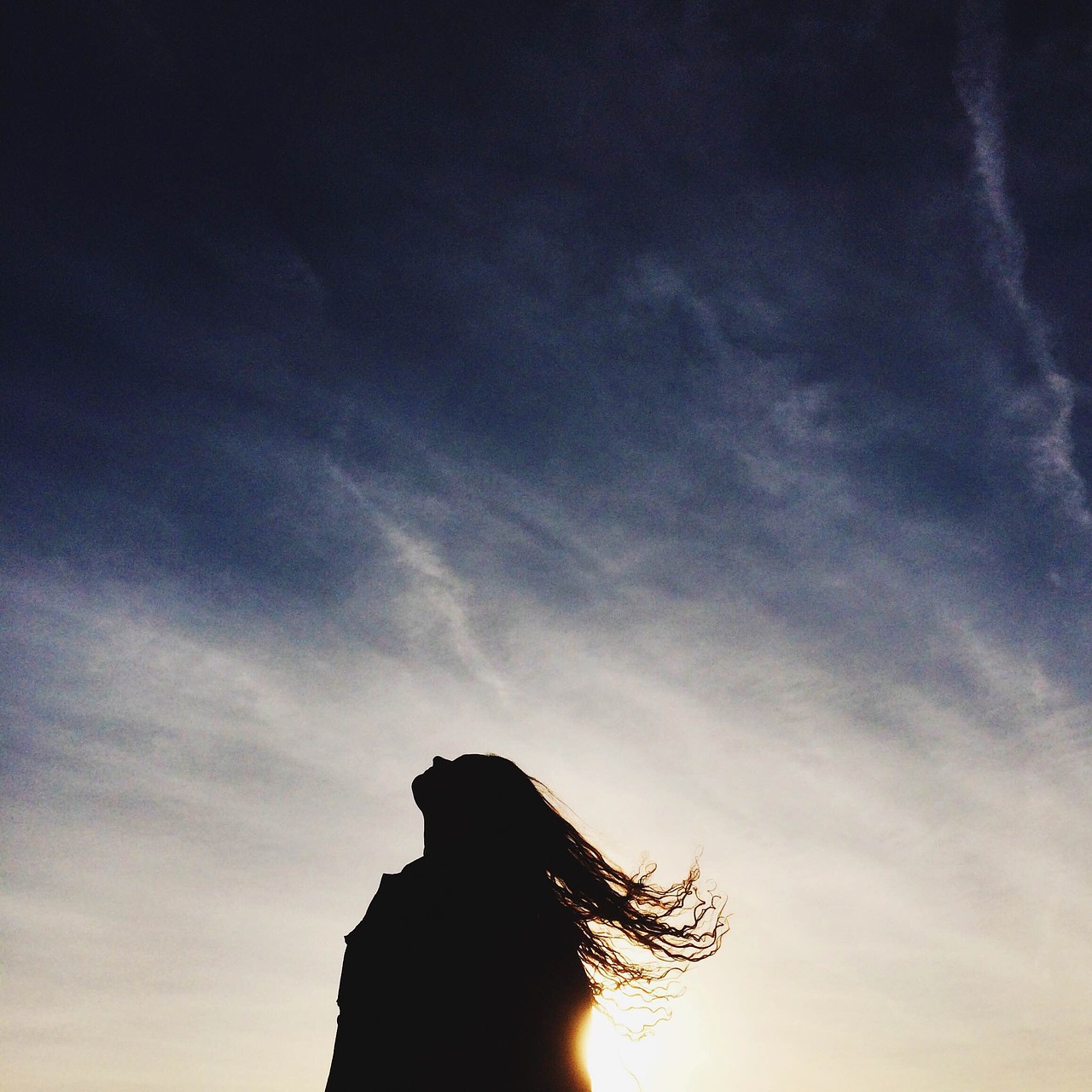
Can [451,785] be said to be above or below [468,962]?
above

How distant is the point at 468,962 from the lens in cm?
433

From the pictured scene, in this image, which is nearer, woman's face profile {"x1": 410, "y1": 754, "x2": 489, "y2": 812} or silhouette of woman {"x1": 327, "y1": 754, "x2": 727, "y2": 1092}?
silhouette of woman {"x1": 327, "y1": 754, "x2": 727, "y2": 1092}

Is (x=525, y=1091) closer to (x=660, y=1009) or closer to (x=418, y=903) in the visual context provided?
(x=418, y=903)

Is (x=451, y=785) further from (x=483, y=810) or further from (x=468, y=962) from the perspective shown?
(x=468, y=962)

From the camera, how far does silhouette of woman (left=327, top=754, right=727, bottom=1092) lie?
4.10m

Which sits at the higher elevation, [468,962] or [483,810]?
[483,810]

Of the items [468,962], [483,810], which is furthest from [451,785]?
[468,962]

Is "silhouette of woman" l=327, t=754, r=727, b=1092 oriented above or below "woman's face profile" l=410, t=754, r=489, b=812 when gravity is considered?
below

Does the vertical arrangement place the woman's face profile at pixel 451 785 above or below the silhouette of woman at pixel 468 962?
above

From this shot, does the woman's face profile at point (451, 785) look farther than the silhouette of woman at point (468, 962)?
Yes

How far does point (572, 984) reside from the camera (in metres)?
4.30

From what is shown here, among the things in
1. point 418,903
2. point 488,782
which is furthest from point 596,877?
point 418,903

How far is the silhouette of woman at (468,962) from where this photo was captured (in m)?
4.10

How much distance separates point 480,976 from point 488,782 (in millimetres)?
1139
